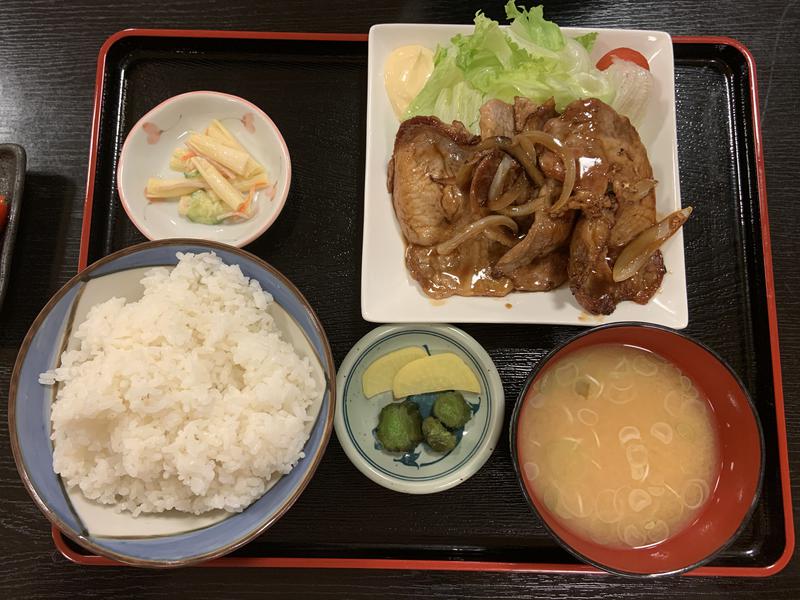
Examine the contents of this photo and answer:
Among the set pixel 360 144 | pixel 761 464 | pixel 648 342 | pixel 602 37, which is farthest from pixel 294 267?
pixel 761 464

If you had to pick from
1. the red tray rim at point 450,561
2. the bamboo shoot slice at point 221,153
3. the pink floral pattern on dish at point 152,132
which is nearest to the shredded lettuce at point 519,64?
the red tray rim at point 450,561

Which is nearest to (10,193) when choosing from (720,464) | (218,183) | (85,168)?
(85,168)

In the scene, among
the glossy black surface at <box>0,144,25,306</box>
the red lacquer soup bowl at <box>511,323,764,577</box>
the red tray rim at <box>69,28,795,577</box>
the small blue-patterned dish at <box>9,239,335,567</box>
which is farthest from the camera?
the glossy black surface at <box>0,144,25,306</box>

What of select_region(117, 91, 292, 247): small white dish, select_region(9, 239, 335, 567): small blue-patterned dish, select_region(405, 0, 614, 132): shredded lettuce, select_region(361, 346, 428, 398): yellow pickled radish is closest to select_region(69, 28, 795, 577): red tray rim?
select_region(117, 91, 292, 247): small white dish

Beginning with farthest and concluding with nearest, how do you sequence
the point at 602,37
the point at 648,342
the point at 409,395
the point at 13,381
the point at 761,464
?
the point at 602,37, the point at 409,395, the point at 648,342, the point at 761,464, the point at 13,381

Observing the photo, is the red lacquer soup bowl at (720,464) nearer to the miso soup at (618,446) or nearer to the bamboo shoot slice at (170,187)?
the miso soup at (618,446)

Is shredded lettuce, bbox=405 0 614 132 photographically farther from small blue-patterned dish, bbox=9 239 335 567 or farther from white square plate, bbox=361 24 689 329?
small blue-patterned dish, bbox=9 239 335 567

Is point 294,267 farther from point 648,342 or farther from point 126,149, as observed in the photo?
point 648,342
